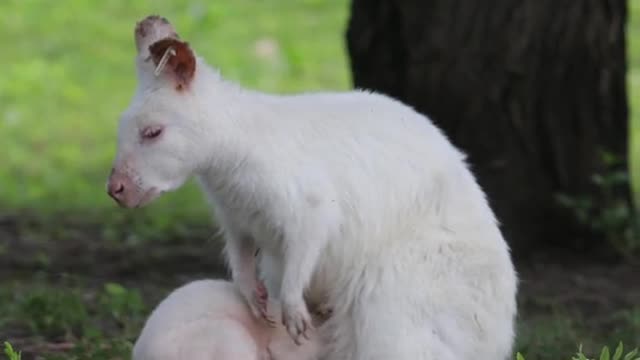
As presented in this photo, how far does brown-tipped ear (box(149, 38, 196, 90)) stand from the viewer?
430cm

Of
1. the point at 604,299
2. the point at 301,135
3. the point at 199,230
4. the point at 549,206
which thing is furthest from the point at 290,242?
the point at 199,230

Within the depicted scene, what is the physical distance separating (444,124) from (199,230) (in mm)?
1796

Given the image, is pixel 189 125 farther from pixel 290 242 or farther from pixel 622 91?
pixel 622 91

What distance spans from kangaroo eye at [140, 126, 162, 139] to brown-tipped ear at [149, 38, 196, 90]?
124 mm

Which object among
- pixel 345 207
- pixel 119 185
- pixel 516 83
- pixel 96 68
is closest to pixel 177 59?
pixel 119 185

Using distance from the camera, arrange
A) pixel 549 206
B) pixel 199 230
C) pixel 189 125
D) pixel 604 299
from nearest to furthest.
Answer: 1. pixel 189 125
2. pixel 604 299
3. pixel 549 206
4. pixel 199 230

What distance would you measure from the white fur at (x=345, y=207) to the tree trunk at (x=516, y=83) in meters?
2.61

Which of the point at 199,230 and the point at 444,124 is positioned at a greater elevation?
the point at 444,124

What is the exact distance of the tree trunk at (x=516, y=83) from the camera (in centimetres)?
745

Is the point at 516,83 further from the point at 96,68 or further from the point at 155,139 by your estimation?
the point at 96,68

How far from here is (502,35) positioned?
7.48 m

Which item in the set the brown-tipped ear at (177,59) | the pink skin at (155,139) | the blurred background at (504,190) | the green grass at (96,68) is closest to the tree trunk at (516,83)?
the blurred background at (504,190)

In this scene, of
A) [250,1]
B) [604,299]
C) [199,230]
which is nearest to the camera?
[604,299]

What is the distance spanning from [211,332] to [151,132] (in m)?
0.56
